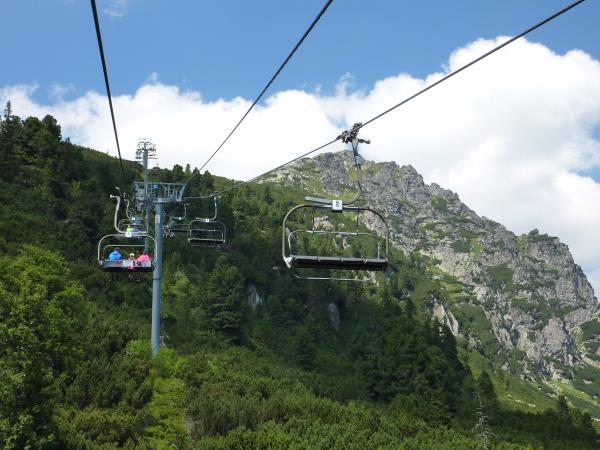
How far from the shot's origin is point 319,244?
13888 centimetres

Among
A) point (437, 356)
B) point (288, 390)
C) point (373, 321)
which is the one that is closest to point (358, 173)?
point (288, 390)

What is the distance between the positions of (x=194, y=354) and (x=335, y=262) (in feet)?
94.7

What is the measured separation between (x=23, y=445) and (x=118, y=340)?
552 inches

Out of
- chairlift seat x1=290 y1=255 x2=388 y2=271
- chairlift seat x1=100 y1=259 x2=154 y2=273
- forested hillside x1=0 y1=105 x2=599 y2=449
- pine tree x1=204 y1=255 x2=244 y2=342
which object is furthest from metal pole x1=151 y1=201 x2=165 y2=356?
pine tree x1=204 y1=255 x2=244 y2=342

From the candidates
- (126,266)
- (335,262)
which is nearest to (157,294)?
(126,266)

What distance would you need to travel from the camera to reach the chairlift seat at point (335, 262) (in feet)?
40.3

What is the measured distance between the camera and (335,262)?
40.7 feet

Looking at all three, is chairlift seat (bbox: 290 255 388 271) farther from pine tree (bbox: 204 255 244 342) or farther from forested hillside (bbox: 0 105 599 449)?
pine tree (bbox: 204 255 244 342)

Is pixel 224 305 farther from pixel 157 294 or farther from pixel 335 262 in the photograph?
pixel 335 262

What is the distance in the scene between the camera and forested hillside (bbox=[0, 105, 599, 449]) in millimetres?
22078

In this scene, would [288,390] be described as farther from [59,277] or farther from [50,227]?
[50,227]

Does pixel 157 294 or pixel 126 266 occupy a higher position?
pixel 126 266

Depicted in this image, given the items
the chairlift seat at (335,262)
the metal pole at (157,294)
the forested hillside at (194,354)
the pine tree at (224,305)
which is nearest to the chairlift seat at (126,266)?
the forested hillside at (194,354)

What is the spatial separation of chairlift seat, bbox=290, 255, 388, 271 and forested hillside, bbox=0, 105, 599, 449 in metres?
11.0
